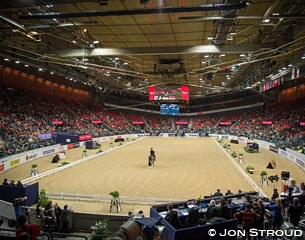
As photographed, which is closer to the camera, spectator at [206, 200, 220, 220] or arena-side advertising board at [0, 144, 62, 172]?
spectator at [206, 200, 220, 220]

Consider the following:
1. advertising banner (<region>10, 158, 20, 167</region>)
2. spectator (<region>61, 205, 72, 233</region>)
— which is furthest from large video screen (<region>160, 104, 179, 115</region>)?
spectator (<region>61, 205, 72, 233</region>)

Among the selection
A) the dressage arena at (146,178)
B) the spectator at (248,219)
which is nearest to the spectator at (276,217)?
the spectator at (248,219)

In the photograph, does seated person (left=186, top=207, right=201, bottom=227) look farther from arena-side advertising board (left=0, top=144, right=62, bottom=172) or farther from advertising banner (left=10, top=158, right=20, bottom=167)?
advertising banner (left=10, top=158, right=20, bottom=167)

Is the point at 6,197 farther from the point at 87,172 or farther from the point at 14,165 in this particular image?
the point at 14,165

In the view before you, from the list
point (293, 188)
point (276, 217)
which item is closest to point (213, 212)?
point (276, 217)

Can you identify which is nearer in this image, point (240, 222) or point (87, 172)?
point (240, 222)

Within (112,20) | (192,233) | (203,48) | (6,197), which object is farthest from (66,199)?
(203,48)

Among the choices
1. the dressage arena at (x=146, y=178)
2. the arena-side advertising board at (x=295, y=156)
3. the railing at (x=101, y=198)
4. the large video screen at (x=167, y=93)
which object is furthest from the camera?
the large video screen at (x=167, y=93)

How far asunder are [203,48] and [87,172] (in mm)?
12720

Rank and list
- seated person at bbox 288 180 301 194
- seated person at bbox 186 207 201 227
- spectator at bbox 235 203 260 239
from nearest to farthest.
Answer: spectator at bbox 235 203 260 239, seated person at bbox 186 207 201 227, seated person at bbox 288 180 301 194

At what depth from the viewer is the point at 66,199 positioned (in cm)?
1425

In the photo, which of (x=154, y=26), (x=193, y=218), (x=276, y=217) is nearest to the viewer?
(x=276, y=217)

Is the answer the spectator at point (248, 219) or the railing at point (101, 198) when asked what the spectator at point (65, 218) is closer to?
the railing at point (101, 198)

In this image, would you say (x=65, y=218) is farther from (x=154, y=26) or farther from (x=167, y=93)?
(x=167, y=93)
